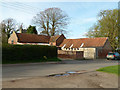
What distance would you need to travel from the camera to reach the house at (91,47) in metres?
30.8

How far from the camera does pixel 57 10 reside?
143 ft

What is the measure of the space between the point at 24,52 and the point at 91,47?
791 inches

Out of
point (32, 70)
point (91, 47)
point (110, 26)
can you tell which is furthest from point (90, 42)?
point (32, 70)

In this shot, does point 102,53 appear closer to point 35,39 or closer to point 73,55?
point 73,55

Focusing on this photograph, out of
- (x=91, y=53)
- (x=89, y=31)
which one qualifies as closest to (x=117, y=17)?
(x=89, y=31)

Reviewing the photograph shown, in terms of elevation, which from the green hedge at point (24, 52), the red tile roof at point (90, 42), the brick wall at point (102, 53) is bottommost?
the brick wall at point (102, 53)

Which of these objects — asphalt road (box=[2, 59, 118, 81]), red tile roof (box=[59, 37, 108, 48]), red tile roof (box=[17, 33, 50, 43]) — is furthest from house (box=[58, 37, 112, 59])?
asphalt road (box=[2, 59, 118, 81])

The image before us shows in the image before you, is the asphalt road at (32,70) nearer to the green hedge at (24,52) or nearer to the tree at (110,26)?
the green hedge at (24,52)

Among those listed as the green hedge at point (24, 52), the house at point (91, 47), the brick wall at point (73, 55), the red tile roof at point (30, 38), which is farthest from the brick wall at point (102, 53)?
the red tile roof at point (30, 38)

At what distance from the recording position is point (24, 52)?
59.8ft

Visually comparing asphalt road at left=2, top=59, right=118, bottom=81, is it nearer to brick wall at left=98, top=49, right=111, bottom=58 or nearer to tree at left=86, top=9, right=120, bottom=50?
brick wall at left=98, top=49, right=111, bottom=58

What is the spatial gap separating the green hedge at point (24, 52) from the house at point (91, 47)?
25.4 feet

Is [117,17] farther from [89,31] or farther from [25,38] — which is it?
[25,38]

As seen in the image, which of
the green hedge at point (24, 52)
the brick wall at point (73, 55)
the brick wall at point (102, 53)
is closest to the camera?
the green hedge at point (24, 52)
